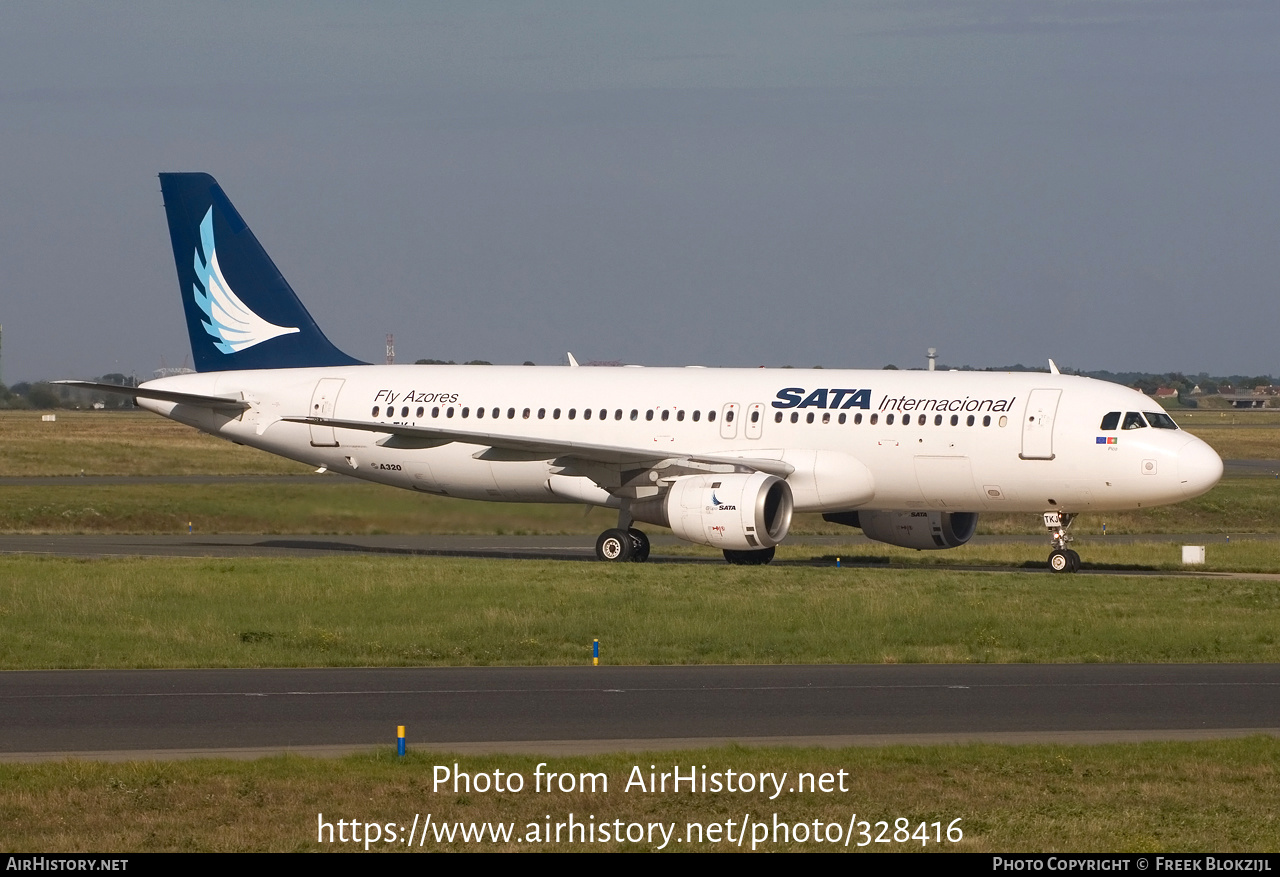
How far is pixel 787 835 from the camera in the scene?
514 inches

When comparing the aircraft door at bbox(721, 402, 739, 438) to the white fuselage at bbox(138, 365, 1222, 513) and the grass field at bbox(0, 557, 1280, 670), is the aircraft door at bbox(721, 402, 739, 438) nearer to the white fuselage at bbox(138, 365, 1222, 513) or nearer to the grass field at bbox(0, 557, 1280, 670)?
the white fuselage at bbox(138, 365, 1222, 513)

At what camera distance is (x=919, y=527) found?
122 feet

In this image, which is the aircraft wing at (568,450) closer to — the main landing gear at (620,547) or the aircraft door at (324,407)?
the main landing gear at (620,547)

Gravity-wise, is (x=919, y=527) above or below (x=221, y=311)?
below

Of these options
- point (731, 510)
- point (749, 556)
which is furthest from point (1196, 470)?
point (749, 556)

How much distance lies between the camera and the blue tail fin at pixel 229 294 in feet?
139

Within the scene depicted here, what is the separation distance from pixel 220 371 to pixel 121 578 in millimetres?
13346

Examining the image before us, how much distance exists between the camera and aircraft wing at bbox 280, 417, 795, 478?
35438mm

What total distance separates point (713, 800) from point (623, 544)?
2260 centimetres

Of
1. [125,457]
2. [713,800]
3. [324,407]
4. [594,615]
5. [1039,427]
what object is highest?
[125,457]

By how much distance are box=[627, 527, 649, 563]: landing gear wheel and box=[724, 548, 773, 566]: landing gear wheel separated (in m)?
1.75

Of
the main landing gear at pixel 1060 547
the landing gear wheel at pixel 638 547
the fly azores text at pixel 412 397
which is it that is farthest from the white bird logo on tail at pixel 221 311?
the main landing gear at pixel 1060 547

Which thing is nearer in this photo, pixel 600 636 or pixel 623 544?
pixel 600 636

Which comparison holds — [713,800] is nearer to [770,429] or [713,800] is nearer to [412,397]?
[770,429]
